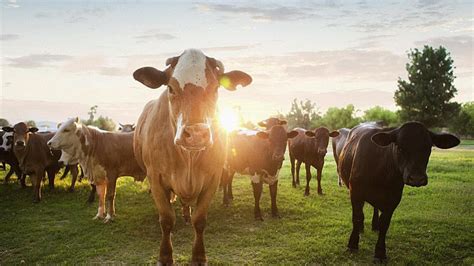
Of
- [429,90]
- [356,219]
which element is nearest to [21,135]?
[356,219]

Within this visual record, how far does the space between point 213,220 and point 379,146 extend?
4232 mm

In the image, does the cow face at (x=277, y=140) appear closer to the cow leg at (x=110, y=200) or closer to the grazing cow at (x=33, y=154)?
the cow leg at (x=110, y=200)

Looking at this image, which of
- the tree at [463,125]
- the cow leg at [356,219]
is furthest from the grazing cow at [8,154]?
the tree at [463,125]

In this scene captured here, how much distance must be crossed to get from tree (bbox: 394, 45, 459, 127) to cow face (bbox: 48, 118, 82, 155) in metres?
47.4

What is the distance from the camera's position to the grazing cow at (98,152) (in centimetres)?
962

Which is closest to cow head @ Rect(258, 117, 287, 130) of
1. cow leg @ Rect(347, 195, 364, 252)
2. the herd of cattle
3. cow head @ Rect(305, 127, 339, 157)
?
the herd of cattle

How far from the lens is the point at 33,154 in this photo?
11.9 m

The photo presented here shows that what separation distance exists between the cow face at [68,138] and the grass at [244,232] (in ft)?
5.42

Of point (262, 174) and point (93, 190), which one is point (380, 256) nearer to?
point (262, 174)

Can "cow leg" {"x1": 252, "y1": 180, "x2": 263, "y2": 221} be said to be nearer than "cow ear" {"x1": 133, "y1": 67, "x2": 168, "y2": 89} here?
No

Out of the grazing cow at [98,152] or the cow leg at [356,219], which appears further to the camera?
the grazing cow at [98,152]

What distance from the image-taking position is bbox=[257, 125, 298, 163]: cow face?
30.7ft

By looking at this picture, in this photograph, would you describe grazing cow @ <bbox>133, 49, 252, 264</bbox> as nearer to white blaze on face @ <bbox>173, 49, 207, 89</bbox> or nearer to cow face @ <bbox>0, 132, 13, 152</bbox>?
white blaze on face @ <bbox>173, 49, 207, 89</bbox>

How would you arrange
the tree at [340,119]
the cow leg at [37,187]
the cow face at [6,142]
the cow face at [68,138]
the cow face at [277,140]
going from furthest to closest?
the tree at [340,119] < the cow face at [6,142] < the cow leg at [37,187] < the cow face at [68,138] < the cow face at [277,140]
